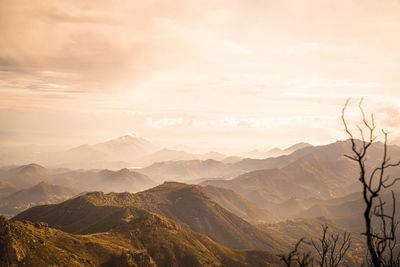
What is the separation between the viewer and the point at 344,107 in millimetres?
19688

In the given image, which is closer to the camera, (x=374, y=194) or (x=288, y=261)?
(x=374, y=194)

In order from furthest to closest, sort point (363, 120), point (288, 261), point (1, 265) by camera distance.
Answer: point (1, 265) < point (288, 261) < point (363, 120)

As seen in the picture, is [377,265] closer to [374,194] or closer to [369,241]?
[369,241]

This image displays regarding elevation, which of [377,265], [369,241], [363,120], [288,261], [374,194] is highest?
[363,120]

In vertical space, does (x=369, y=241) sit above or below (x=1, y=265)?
above

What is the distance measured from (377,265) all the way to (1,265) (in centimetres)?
25520

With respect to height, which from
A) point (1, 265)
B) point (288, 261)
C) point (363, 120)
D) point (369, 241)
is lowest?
point (1, 265)

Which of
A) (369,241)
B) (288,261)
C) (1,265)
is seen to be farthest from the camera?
(1,265)

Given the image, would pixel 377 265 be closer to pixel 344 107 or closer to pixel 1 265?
pixel 344 107

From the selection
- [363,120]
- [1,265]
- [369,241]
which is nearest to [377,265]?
[369,241]

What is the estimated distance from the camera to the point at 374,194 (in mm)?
19281

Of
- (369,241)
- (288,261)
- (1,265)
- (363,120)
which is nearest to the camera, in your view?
(369,241)

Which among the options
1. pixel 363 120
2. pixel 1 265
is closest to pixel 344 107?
pixel 363 120

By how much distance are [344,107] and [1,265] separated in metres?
258
